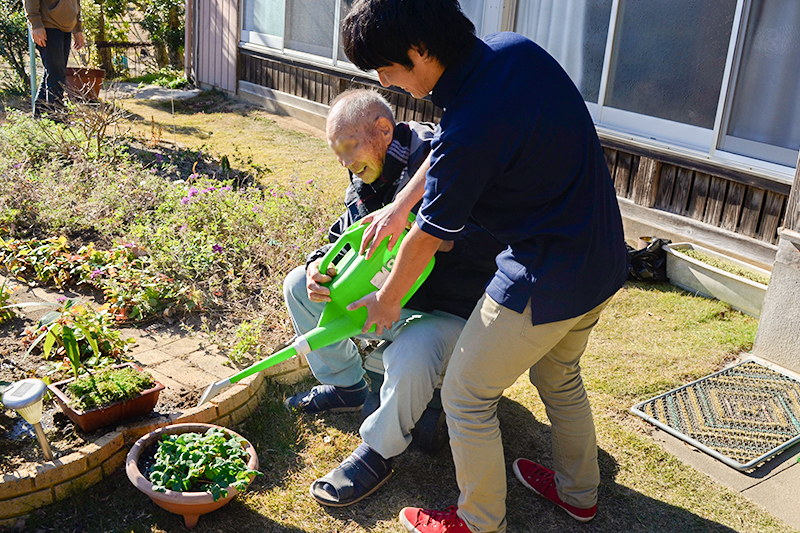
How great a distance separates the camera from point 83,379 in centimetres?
264

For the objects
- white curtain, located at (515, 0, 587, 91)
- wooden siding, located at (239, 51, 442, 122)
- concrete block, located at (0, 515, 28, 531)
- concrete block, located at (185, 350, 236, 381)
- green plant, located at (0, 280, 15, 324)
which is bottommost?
concrete block, located at (0, 515, 28, 531)

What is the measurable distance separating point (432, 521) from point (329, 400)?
2.70 feet

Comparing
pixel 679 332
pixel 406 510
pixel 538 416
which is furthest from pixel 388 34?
pixel 679 332

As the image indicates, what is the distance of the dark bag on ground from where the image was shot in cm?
465

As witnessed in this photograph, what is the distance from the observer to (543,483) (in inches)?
104

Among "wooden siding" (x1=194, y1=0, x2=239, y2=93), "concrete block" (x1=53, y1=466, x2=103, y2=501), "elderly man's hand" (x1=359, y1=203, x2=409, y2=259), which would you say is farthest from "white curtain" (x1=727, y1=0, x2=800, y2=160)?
"wooden siding" (x1=194, y1=0, x2=239, y2=93)

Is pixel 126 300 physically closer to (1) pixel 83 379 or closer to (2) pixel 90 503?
(1) pixel 83 379

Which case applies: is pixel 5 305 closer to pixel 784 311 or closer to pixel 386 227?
pixel 386 227

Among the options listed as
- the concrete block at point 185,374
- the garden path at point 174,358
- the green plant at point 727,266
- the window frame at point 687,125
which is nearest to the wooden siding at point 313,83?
the window frame at point 687,125

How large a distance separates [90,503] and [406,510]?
3.63 feet

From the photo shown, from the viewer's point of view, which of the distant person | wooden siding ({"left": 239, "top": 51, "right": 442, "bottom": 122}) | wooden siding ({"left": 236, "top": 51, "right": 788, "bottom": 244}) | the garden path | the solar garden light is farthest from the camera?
wooden siding ({"left": 239, "top": 51, "right": 442, "bottom": 122})

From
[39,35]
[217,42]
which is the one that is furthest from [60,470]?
[217,42]

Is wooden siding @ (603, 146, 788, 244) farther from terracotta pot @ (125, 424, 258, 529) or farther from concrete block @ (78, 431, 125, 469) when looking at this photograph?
concrete block @ (78, 431, 125, 469)

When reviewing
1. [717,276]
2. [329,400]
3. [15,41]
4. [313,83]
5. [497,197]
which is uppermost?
[497,197]
